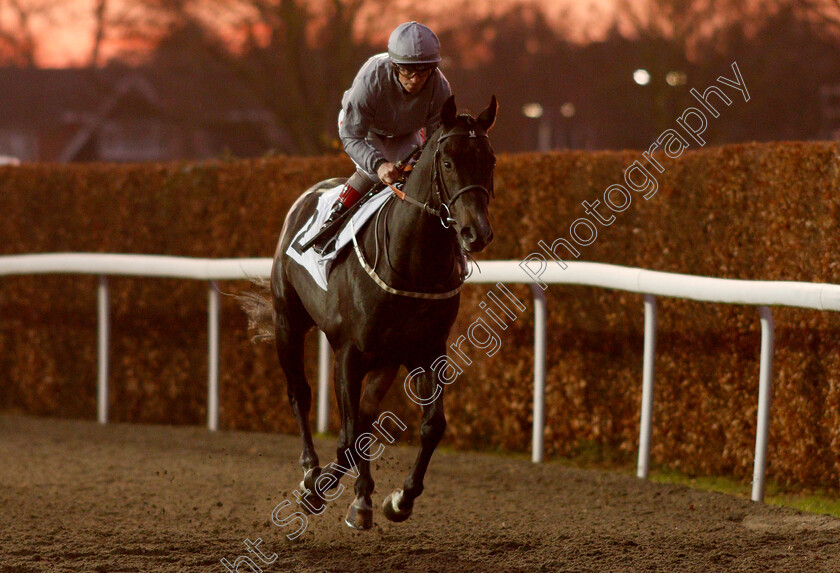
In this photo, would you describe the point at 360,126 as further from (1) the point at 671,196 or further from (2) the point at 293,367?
(1) the point at 671,196

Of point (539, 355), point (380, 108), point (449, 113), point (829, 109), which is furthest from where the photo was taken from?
point (829, 109)

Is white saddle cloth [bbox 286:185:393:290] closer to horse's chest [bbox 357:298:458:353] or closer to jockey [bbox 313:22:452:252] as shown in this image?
jockey [bbox 313:22:452:252]

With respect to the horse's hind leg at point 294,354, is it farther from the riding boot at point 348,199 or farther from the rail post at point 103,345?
the rail post at point 103,345

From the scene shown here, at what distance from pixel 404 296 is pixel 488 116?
0.83 metres

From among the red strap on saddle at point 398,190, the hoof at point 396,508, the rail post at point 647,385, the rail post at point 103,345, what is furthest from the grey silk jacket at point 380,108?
the rail post at point 103,345

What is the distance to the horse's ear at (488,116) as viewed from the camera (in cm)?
411

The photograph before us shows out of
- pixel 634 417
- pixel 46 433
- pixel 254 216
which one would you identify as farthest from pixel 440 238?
pixel 46 433

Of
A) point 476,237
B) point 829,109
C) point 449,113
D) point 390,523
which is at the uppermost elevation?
point 829,109

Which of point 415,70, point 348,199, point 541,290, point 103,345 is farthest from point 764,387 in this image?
point 103,345

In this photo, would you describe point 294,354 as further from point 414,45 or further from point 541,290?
point 414,45

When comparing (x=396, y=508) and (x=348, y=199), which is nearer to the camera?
(x=396, y=508)

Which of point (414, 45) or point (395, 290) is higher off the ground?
point (414, 45)

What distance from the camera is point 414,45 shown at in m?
4.32

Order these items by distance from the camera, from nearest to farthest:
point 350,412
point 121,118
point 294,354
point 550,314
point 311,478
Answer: point 350,412
point 311,478
point 294,354
point 550,314
point 121,118
